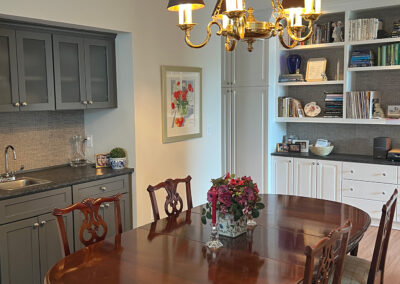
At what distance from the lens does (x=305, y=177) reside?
5.20 m

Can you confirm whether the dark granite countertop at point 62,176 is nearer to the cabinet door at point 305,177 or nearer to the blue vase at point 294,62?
the cabinet door at point 305,177

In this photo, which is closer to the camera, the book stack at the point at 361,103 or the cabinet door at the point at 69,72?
the cabinet door at the point at 69,72

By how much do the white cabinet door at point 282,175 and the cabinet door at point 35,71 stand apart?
2.97m

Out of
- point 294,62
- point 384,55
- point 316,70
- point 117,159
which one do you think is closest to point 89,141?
point 117,159

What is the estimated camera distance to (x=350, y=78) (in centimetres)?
495

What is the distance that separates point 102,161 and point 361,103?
292cm

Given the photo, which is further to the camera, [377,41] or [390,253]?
[377,41]

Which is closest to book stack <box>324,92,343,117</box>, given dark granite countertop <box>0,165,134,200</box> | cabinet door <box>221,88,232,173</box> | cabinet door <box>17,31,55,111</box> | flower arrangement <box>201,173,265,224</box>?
cabinet door <box>221,88,232,173</box>

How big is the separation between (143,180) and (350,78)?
2.71 m

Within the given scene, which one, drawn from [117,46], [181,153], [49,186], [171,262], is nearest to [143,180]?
[181,153]

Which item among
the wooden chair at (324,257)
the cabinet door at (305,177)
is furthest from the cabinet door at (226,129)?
the wooden chair at (324,257)

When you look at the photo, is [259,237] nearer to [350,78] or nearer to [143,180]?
[143,180]

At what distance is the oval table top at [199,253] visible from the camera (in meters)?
1.86

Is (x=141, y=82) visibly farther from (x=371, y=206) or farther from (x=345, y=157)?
(x=371, y=206)
